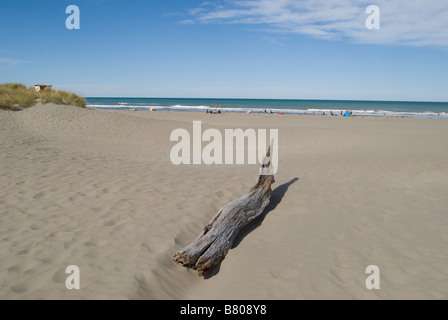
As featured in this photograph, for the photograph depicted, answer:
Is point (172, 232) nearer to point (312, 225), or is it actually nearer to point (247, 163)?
point (312, 225)

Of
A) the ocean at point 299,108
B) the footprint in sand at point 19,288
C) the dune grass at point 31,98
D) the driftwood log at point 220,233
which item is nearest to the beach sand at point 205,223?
the footprint in sand at point 19,288

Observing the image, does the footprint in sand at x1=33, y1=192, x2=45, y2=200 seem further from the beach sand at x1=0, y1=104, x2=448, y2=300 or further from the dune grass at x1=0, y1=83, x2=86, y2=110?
the dune grass at x1=0, y1=83, x2=86, y2=110

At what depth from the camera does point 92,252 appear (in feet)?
12.6

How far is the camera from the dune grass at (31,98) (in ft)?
62.1

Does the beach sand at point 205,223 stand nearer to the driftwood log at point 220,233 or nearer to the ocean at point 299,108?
the driftwood log at point 220,233

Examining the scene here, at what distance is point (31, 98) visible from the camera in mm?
20578

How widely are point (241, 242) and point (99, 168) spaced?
15.7 feet

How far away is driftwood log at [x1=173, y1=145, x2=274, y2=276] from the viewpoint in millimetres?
3842
